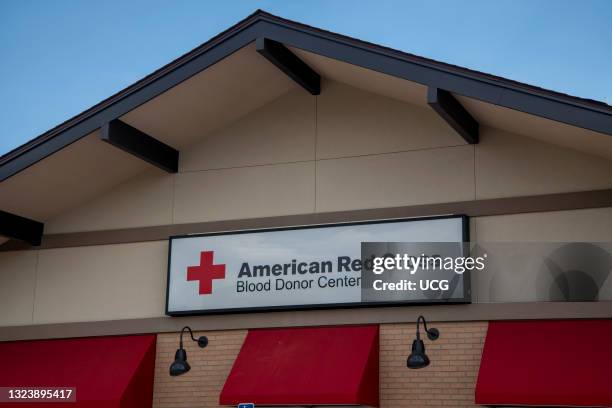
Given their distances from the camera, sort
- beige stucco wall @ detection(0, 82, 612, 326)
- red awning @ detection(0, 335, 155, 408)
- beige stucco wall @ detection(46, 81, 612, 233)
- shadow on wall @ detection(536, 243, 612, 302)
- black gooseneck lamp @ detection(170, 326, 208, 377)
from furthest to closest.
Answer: red awning @ detection(0, 335, 155, 408) → black gooseneck lamp @ detection(170, 326, 208, 377) → beige stucco wall @ detection(46, 81, 612, 233) → beige stucco wall @ detection(0, 82, 612, 326) → shadow on wall @ detection(536, 243, 612, 302)

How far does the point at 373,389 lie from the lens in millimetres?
11812

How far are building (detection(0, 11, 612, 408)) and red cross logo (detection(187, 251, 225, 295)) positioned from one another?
0.05 metres

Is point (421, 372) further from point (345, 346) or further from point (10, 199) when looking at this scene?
point (10, 199)

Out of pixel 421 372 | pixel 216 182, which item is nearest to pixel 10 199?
pixel 216 182

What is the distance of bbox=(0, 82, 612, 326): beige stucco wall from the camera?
11.9m

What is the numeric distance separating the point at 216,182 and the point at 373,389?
3704 mm

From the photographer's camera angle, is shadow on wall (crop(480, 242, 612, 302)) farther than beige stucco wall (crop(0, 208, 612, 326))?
No

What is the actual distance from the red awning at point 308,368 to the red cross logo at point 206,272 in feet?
3.22

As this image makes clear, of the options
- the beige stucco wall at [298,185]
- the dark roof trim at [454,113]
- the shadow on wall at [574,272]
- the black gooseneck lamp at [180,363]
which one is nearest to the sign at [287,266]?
the beige stucco wall at [298,185]

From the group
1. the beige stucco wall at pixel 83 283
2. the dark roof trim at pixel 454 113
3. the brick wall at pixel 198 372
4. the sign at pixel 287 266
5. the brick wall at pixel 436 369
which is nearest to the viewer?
the dark roof trim at pixel 454 113

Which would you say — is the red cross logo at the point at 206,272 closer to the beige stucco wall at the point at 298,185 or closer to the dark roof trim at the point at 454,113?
the beige stucco wall at the point at 298,185

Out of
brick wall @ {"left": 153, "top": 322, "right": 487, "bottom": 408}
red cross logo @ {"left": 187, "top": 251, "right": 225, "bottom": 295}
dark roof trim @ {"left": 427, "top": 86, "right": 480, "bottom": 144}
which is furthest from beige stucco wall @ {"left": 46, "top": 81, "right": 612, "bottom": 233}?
brick wall @ {"left": 153, "top": 322, "right": 487, "bottom": 408}

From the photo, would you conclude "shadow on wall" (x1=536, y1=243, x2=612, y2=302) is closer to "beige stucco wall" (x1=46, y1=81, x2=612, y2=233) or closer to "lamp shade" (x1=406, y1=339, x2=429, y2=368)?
"beige stucco wall" (x1=46, y1=81, x2=612, y2=233)

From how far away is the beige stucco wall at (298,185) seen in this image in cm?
1190
